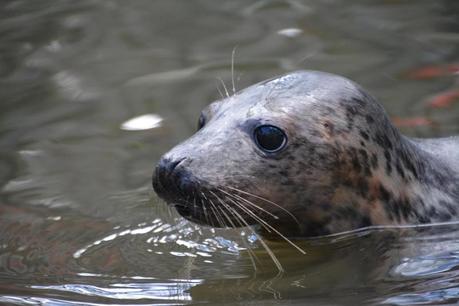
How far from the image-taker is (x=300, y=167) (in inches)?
174

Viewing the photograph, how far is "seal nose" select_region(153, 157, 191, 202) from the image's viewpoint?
13.6ft

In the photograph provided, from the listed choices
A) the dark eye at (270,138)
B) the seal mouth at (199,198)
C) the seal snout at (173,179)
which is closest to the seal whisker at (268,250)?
the seal mouth at (199,198)

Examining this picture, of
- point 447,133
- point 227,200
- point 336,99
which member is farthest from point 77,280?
point 447,133

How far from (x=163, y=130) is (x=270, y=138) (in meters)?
2.04

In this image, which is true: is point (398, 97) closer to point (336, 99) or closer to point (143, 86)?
point (143, 86)

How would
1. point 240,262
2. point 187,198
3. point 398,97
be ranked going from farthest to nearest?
point 398,97 < point 240,262 < point 187,198

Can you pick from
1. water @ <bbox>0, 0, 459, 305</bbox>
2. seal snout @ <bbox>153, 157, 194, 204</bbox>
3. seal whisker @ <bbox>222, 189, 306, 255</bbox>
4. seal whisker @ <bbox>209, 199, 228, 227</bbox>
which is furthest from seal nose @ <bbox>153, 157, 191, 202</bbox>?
water @ <bbox>0, 0, 459, 305</bbox>

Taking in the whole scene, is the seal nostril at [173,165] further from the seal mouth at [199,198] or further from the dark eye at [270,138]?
the dark eye at [270,138]

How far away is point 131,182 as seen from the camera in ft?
18.8

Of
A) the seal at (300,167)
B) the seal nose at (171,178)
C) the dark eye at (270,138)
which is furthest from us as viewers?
the dark eye at (270,138)

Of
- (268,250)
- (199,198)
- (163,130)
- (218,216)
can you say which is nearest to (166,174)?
(199,198)

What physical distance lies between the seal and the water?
0.13 metres

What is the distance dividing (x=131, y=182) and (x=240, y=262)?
1.40 m

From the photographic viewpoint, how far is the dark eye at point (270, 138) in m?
4.41
